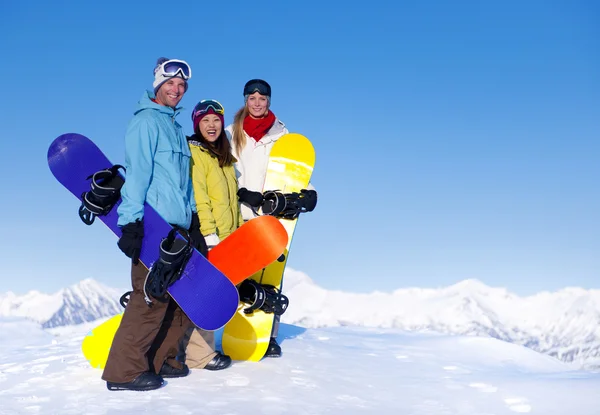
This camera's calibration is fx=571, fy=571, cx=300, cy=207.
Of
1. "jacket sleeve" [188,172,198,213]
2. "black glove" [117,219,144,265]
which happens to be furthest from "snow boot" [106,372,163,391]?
"jacket sleeve" [188,172,198,213]

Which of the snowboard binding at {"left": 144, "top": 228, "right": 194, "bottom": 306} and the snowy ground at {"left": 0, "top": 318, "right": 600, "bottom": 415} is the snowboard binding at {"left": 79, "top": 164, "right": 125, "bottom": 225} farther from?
the snowy ground at {"left": 0, "top": 318, "right": 600, "bottom": 415}

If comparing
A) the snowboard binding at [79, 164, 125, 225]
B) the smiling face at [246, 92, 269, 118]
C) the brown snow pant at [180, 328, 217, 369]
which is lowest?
the brown snow pant at [180, 328, 217, 369]

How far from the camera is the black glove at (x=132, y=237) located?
4.34 meters

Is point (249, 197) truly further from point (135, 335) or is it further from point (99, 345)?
point (99, 345)

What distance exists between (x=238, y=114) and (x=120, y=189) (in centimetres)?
181

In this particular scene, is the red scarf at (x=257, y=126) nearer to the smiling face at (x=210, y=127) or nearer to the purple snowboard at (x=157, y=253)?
the smiling face at (x=210, y=127)

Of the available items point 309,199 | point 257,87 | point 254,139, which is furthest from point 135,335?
point 257,87

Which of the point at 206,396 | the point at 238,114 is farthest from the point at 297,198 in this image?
the point at 206,396

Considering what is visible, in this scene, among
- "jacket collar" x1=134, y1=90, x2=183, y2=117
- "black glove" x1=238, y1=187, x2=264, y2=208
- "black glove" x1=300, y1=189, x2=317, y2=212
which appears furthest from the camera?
"black glove" x1=300, y1=189, x2=317, y2=212

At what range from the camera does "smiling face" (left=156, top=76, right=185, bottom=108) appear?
15.6 ft

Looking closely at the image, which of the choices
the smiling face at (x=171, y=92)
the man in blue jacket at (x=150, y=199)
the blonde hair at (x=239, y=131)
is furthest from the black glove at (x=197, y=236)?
the blonde hair at (x=239, y=131)

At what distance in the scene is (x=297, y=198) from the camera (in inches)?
235

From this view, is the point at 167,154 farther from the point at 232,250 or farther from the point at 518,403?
the point at 518,403

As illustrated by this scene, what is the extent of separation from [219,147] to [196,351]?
6.17 ft
